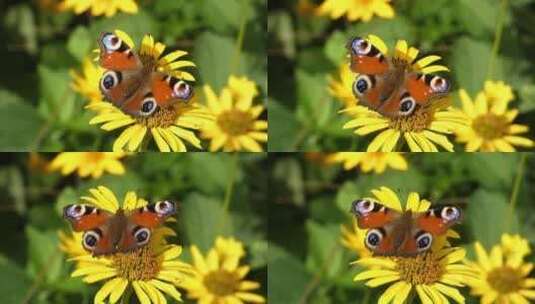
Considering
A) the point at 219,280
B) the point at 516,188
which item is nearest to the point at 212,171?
the point at 219,280

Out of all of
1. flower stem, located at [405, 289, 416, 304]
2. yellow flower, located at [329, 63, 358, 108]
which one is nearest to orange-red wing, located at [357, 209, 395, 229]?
flower stem, located at [405, 289, 416, 304]

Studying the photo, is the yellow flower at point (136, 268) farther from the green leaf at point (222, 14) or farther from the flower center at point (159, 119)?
the green leaf at point (222, 14)

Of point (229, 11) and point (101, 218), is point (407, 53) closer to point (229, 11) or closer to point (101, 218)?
point (229, 11)

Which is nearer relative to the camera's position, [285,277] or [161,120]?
[161,120]

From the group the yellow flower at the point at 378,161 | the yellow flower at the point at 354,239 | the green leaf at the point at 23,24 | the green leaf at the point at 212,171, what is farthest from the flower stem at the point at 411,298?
the green leaf at the point at 23,24

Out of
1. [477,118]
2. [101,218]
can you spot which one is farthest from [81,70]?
[477,118]

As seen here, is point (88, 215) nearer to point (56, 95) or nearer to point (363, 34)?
point (56, 95)

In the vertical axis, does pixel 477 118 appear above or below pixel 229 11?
below

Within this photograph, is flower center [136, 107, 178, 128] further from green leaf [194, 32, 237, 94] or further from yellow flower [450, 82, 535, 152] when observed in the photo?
yellow flower [450, 82, 535, 152]
